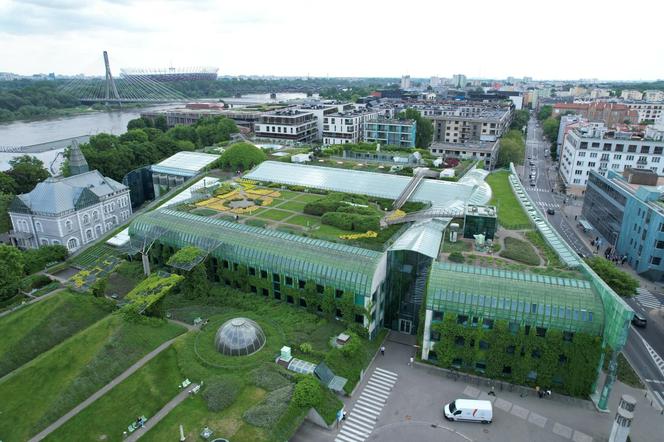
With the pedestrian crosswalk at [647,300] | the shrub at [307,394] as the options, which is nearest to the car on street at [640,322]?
the pedestrian crosswalk at [647,300]

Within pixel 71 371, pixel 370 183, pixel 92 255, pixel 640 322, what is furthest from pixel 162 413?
pixel 640 322

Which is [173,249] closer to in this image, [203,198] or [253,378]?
[203,198]

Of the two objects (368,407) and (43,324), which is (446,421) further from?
(43,324)

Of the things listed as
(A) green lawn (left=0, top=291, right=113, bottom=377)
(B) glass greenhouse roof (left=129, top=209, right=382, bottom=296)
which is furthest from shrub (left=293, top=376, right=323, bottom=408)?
(A) green lawn (left=0, top=291, right=113, bottom=377)

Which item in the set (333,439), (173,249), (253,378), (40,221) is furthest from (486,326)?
(40,221)

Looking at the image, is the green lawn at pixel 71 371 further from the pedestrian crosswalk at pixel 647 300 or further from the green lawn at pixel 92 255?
the pedestrian crosswalk at pixel 647 300

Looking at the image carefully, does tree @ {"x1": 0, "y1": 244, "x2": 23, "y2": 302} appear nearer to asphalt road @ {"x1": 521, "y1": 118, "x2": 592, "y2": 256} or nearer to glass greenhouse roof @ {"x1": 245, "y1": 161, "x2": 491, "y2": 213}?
glass greenhouse roof @ {"x1": 245, "y1": 161, "x2": 491, "y2": 213}

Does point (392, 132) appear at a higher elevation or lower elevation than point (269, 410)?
higher
